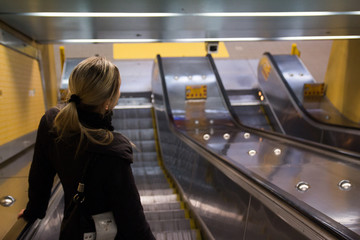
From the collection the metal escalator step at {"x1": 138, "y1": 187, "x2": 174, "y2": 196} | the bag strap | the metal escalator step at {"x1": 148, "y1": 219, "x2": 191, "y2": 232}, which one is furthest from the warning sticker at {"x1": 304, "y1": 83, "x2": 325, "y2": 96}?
the bag strap

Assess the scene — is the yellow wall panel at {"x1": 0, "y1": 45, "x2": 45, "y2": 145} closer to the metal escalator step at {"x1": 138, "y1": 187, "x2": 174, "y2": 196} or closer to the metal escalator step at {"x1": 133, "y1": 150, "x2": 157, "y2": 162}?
the metal escalator step at {"x1": 138, "y1": 187, "x2": 174, "y2": 196}

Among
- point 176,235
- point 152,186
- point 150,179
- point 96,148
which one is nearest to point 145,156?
point 150,179

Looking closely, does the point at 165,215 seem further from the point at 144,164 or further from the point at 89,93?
the point at 144,164

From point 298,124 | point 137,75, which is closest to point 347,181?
point 298,124

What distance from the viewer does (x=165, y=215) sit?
11.8 feet

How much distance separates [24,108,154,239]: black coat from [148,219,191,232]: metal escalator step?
6.39 feet

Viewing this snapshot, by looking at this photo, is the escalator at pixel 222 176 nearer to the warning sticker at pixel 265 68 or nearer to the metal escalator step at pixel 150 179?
the metal escalator step at pixel 150 179

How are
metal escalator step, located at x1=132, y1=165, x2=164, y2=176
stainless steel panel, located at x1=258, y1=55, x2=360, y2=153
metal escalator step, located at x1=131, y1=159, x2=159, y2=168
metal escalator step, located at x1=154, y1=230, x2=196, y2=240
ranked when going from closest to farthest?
1. metal escalator step, located at x1=154, y1=230, x2=196, y2=240
2. stainless steel panel, located at x1=258, y1=55, x2=360, y2=153
3. metal escalator step, located at x1=132, y1=165, x2=164, y2=176
4. metal escalator step, located at x1=131, y1=159, x2=159, y2=168

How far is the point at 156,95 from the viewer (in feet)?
24.9

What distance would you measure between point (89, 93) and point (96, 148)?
0.26 m

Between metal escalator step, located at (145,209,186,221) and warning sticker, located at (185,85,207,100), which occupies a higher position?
warning sticker, located at (185,85,207,100)

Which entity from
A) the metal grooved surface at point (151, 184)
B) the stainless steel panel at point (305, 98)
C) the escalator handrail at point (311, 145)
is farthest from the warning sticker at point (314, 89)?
the metal grooved surface at point (151, 184)

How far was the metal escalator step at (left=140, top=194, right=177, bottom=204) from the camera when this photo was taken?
4.15 metres

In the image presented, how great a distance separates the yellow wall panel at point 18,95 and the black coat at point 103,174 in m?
2.48
